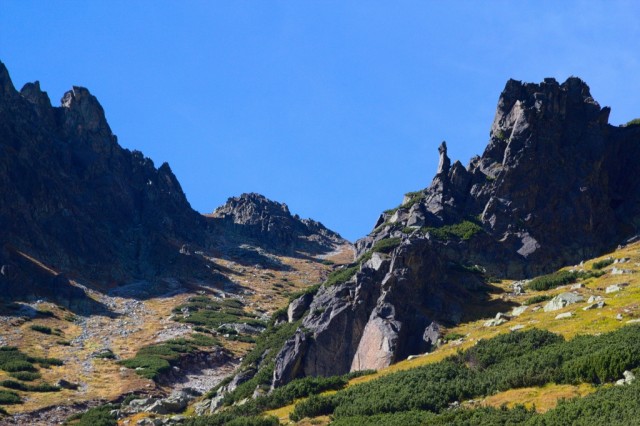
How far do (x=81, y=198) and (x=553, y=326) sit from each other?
11460 cm

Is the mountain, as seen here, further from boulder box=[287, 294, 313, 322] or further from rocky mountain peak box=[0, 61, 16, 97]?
boulder box=[287, 294, 313, 322]

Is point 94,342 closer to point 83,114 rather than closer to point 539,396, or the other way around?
point 539,396

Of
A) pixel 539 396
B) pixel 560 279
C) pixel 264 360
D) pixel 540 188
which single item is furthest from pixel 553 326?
pixel 540 188

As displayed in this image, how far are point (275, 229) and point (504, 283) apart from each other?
128 metres

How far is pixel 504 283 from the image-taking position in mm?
70250

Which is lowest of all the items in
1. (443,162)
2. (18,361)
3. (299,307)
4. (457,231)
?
(18,361)

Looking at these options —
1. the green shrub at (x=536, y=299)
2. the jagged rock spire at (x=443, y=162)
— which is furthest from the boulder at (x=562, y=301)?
the jagged rock spire at (x=443, y=162)

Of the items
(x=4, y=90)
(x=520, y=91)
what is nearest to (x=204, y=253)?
(x=4, y=90)

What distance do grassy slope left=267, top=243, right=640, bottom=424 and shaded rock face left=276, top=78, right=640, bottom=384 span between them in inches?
187

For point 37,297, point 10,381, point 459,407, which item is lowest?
point 459,407

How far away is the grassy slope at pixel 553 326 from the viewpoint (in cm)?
3303

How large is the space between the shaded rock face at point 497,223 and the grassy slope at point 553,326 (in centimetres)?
475

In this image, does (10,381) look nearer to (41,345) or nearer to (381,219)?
(41,345)

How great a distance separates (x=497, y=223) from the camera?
264 feet
